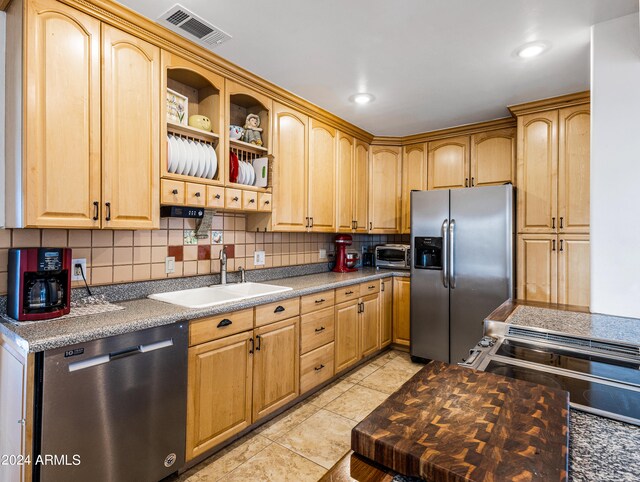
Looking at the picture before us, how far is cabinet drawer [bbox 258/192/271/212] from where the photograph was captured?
256 cm

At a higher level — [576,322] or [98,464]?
[576,322]

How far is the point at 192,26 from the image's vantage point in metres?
1.85

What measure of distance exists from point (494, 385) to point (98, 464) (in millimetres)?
1597

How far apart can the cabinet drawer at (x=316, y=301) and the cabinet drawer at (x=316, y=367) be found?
335 mm

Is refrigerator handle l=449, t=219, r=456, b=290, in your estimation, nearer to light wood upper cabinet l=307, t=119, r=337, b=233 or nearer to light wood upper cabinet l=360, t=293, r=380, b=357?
light wood upper cabinet l=360, t=293, r=380, b=357

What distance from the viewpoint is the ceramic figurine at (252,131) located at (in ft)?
8.56

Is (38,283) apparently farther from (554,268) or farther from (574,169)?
(574,169)

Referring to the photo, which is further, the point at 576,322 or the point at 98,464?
the point at 576,322

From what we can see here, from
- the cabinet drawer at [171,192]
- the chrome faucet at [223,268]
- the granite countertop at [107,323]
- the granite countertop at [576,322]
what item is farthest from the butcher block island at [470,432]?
the chrome faucet at [223,268]

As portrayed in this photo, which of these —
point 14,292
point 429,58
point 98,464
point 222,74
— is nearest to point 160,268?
point 14,292

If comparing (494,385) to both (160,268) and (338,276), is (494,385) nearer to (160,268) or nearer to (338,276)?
(160,268)

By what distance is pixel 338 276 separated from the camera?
328 centimetres

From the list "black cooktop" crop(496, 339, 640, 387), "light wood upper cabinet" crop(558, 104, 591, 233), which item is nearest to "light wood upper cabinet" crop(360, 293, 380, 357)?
"light wood upper cabinet" crop(558, 104, 591, 233)

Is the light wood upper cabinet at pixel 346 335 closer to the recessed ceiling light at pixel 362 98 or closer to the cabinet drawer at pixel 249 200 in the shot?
the cabinet drawer at pixel 249 200
